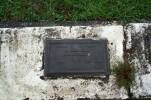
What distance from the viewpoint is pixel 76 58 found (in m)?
3.79

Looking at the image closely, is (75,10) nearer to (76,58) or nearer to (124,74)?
(76,58)

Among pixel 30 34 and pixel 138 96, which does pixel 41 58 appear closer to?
pixel 30 34

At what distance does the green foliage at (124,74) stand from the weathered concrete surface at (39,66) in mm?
66

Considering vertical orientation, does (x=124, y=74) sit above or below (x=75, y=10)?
below

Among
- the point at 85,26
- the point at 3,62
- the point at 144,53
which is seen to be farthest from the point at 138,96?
the point at 3,62

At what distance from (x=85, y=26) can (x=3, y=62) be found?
1042 millimetres

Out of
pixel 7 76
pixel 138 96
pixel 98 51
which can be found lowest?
pixel 138 96

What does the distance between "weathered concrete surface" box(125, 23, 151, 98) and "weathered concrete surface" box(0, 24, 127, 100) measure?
12 cm

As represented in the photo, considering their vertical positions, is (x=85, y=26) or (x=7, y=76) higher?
(x=85, y=26)

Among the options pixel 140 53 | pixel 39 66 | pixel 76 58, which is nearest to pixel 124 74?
pixel 140 53

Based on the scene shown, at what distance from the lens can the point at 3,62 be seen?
3834 millimetres

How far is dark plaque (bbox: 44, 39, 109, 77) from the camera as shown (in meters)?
3.72

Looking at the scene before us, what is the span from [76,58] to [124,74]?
22.0 inches

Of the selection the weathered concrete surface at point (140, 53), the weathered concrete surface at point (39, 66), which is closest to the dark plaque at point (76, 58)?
the weathered concrete surface at point (39, 66)
